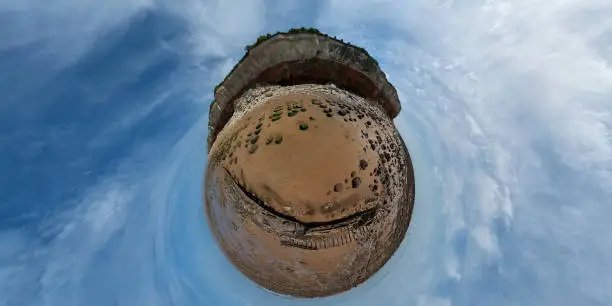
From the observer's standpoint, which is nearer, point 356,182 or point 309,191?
point 309,191

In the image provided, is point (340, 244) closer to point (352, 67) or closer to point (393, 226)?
point (393, 226)

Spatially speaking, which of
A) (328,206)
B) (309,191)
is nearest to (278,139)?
(309,191)

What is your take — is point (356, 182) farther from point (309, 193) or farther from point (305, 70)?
point (305, 70)

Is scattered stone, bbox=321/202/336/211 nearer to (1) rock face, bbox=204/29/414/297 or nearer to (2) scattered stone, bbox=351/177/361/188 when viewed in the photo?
(1) rock face, bbox=204/29/414/297

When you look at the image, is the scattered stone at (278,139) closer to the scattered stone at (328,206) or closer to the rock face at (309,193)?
the rock face at (309,193)

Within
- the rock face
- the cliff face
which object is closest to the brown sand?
the rock face

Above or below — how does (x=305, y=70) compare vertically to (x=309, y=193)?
above

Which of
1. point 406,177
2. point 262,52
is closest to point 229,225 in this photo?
point 406,177

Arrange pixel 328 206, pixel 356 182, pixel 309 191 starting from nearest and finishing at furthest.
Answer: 1. pixel 309 191
2. pixel 328 206
3. pixel 356 182
